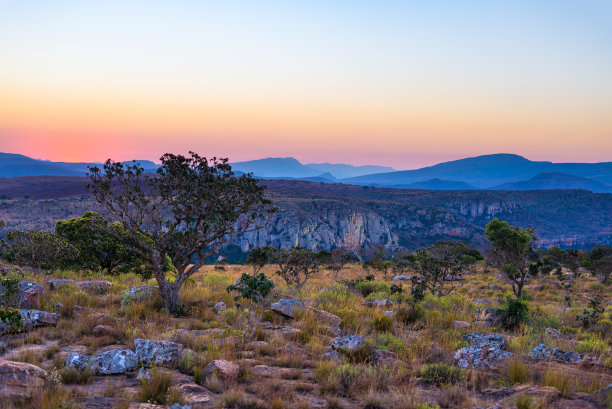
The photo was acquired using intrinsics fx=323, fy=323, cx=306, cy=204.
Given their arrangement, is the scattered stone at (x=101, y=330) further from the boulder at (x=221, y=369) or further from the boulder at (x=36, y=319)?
the boulder at (x=221, y=369)

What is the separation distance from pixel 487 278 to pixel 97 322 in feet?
99.3

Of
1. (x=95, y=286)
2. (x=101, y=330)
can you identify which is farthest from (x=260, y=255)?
(x=101, y=330)

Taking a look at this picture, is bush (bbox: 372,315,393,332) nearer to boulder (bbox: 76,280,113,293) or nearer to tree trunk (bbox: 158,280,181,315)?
tree trunk (bbox: 158,280,181,315)

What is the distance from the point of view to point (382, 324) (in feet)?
31.2

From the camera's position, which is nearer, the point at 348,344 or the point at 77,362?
the point at 77,362

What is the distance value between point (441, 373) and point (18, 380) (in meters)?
6.93

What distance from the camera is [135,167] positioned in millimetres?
9602

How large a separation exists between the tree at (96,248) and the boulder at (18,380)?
14504 mm

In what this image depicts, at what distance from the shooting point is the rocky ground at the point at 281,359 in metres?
4.91

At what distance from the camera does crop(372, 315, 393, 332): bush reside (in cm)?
942

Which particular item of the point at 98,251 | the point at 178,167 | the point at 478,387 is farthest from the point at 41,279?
the point at 478,387

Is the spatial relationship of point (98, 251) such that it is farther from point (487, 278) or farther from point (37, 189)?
point (37, 189)

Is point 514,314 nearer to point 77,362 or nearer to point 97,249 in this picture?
point 77,362

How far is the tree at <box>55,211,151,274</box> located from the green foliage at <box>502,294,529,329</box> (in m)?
18.4
